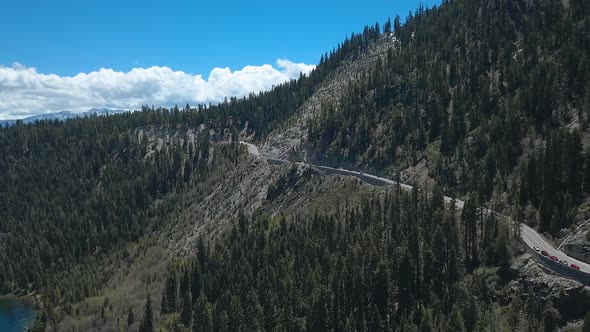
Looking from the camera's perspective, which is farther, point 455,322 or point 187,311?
point 187,311

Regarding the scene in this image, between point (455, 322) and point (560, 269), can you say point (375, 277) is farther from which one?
point (560, 269)

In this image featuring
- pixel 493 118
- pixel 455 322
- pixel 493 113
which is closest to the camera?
pixel 455 322

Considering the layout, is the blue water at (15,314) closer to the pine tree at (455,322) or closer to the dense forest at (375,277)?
the dense forest at (375,277)

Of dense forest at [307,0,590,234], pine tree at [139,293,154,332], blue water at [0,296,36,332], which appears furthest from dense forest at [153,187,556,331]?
blue water at [0,296,36,332]

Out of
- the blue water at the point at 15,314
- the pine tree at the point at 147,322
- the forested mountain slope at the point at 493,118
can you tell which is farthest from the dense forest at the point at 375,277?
the blue water at the point at 15,314

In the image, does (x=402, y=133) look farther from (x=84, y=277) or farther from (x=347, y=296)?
(x=84, y=277)

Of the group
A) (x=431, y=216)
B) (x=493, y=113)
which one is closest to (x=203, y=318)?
(x=431, y=216)
